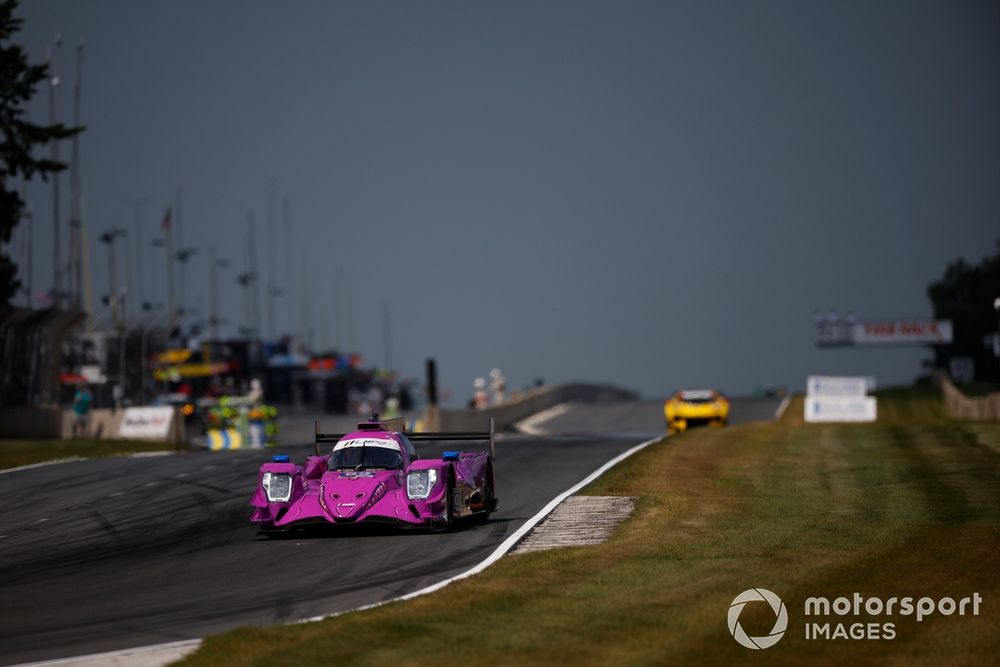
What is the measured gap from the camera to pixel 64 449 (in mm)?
38719

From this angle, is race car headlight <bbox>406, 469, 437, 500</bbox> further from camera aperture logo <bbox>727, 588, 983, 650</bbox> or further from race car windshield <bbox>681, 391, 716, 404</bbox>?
race car windshield <bbox>681, 391, 716, 404</bbox>

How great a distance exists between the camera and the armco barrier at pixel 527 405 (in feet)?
190

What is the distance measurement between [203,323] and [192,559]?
123 metres

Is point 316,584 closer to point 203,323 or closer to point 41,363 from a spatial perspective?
point 41,363

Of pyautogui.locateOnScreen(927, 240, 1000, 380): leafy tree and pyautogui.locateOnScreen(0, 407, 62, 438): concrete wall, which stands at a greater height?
pyautogui.locateOnScreen(927, 240, 1000, 380): leafy tree

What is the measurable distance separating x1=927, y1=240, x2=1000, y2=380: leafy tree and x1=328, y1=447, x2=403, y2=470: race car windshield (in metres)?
124

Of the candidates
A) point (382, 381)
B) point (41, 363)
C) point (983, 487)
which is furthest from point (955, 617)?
point (382, 381)

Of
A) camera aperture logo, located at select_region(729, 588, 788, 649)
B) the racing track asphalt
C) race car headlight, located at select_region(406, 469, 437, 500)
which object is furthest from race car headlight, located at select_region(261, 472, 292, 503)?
camera aperture logo, located at select_region(729, 588, 788, 649)

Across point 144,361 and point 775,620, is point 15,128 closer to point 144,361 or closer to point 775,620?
point 144,361

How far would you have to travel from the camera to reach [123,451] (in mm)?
39344

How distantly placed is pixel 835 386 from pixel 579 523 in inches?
1568

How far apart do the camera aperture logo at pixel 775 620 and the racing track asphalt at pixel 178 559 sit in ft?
11.7

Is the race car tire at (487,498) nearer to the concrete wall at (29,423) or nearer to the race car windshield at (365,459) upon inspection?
the race car windshield at (365,459)

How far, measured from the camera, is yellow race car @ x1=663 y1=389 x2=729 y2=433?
5153 cm
